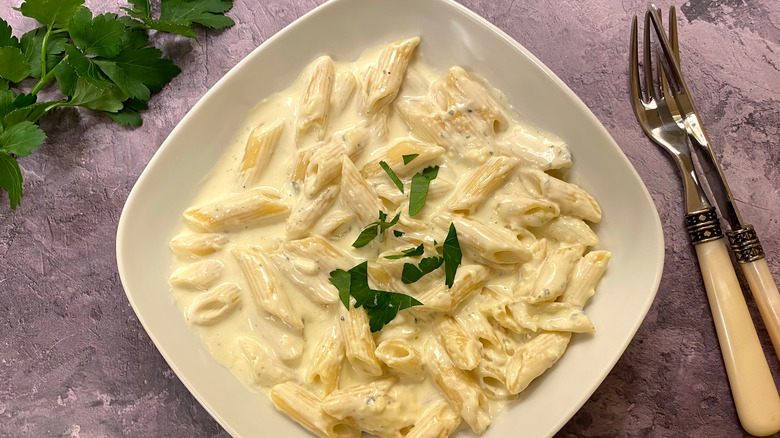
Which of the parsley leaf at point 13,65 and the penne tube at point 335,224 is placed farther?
the parsley leaf at point 13,65

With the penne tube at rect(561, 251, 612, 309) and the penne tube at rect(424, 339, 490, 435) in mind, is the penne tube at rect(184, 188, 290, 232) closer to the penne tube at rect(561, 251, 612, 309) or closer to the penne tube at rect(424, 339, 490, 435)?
the penne tube at rect(424, 339, 490, 435)

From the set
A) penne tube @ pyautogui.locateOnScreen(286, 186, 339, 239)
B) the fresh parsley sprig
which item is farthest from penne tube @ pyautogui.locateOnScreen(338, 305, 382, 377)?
the fresh parsley sprig

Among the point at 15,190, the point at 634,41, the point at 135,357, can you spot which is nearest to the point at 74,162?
the point at 15,190

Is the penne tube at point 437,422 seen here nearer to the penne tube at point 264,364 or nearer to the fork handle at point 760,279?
the penne tube at point 264,364

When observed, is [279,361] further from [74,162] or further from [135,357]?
[74,162]

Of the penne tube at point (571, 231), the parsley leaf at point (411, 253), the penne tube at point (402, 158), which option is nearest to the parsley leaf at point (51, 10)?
the penne tube at point (402, 158)
